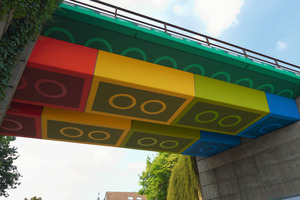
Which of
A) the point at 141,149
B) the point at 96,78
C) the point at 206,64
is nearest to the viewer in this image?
the point at 96,78

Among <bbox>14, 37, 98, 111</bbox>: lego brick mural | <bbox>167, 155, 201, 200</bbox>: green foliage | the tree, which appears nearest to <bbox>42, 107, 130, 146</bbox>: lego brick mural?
<bbox>14, 37, 98, 111</bbox>: lego brick mural


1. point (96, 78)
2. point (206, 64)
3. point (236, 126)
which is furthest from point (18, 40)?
point (236, 126)

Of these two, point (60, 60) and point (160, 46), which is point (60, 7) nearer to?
point (60, 60)

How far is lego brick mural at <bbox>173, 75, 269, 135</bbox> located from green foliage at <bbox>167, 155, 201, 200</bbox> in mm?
6475

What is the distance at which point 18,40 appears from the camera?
4.70 meters

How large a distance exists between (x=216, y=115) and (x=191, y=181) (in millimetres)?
7905

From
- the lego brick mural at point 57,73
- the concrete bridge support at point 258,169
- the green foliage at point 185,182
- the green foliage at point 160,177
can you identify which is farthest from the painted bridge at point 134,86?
the green foliage at point 160,177

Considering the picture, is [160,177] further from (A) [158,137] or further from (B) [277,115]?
(B) [277,115]

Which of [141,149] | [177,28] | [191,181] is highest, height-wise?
[177,28]

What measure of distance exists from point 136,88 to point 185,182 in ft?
36.1

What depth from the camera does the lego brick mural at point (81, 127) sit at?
829cm

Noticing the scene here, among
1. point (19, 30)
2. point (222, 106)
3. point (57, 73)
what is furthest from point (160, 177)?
point (19, 30)

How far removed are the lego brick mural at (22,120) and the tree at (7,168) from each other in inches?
524

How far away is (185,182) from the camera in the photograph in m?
15.2
